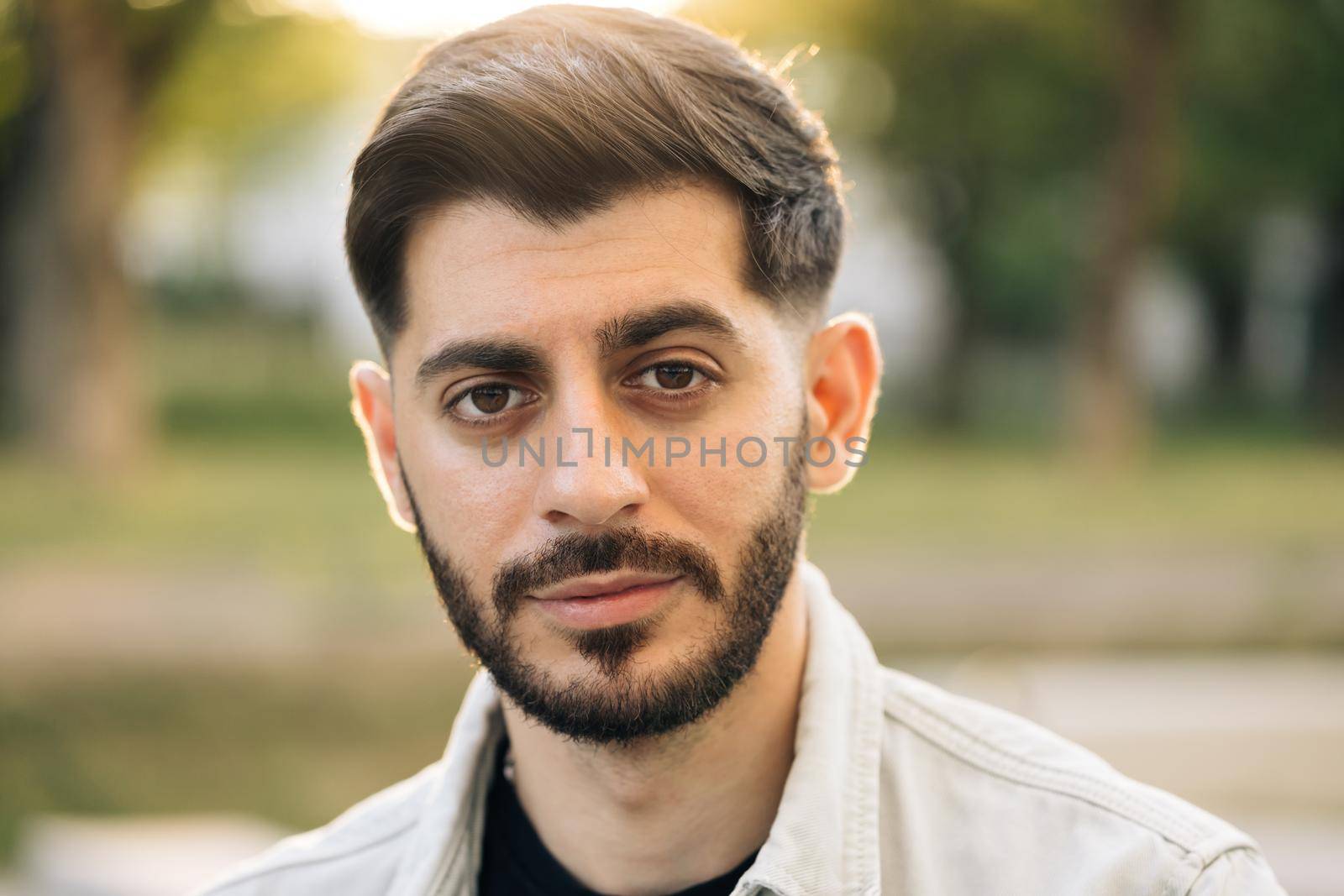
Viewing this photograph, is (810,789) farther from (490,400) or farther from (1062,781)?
(490,400)

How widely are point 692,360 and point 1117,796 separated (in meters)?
1.10

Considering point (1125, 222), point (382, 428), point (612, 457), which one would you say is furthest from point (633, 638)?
point (1125, 222)

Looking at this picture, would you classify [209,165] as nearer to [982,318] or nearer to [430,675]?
[982,318]

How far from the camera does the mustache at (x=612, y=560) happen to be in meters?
2.29

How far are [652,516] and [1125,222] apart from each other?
48.0ft

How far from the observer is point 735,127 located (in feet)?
8.19

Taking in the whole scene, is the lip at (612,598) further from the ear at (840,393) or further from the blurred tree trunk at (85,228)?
the blurred tree trunk at (85,228)

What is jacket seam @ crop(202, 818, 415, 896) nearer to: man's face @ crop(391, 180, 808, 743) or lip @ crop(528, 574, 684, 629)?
man's face @ crop(391, 180, 808, 743)

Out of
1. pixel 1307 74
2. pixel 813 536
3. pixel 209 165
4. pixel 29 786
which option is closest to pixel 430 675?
pixel 29 786

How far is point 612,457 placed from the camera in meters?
2.28

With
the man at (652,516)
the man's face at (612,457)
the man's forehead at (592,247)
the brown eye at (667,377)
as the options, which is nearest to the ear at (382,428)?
the man at (652,516)

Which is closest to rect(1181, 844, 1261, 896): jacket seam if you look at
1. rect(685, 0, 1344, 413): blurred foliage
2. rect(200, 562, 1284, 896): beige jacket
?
rect(200, 562, 1284, 896): beige jacket

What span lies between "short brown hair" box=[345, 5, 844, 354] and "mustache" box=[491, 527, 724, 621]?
0.56 m

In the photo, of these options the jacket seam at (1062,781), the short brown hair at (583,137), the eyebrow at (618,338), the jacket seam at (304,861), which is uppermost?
the short brown hair at (583,137)
